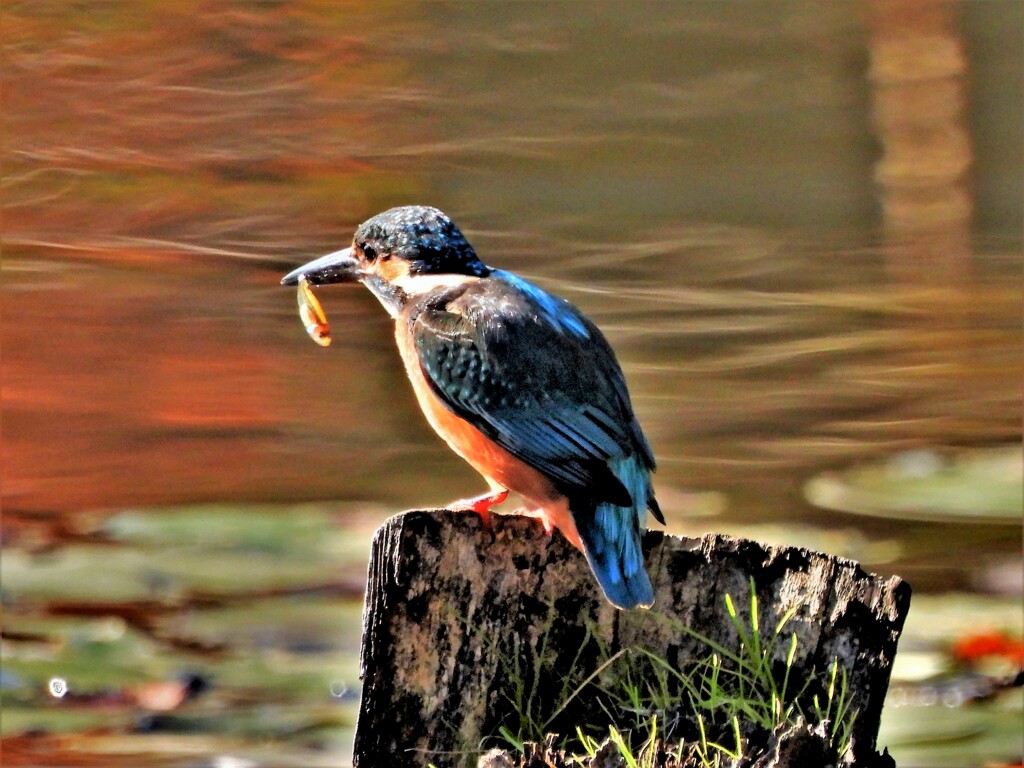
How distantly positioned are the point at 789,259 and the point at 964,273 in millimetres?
864

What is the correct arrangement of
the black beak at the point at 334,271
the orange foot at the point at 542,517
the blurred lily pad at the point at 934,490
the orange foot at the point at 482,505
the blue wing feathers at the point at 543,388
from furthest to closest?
the blurred lily pad at the point at 934,490 → the black beak at the point at 334,271 → the blue wing feathers at the point at 543,388 → the orange foot at the point at 542,517 → the orange foot at the point at 482,505

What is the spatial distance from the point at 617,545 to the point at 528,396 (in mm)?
485

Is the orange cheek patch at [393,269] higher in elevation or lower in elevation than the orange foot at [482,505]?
higher

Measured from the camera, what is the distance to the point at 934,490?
14.2 ft

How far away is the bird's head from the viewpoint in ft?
11.0

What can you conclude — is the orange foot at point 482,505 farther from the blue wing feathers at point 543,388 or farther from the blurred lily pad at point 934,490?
the blurred lily pad at point 934,490

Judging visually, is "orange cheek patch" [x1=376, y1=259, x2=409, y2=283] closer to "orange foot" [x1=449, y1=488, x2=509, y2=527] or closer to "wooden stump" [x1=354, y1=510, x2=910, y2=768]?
"orange foot" [x1=449, y1=488, x2=509, y2=527]

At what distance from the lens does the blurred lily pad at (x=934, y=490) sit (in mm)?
4246

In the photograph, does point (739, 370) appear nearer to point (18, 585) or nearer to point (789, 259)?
point (789, 259)

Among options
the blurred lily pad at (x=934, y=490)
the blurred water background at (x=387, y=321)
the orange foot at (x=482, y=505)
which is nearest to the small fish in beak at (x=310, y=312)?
the blurred water background at (x=387, y=321)

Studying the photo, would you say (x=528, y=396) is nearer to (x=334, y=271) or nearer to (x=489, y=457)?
(x=489, y=457)

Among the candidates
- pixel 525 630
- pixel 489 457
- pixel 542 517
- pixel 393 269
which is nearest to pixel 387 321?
pixel 393 269

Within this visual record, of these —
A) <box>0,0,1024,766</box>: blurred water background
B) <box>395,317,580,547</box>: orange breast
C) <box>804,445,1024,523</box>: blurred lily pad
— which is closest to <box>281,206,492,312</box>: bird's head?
<box>395,317,580,547</box>: orange breast

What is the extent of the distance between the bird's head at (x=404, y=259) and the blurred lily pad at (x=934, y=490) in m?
1.61
